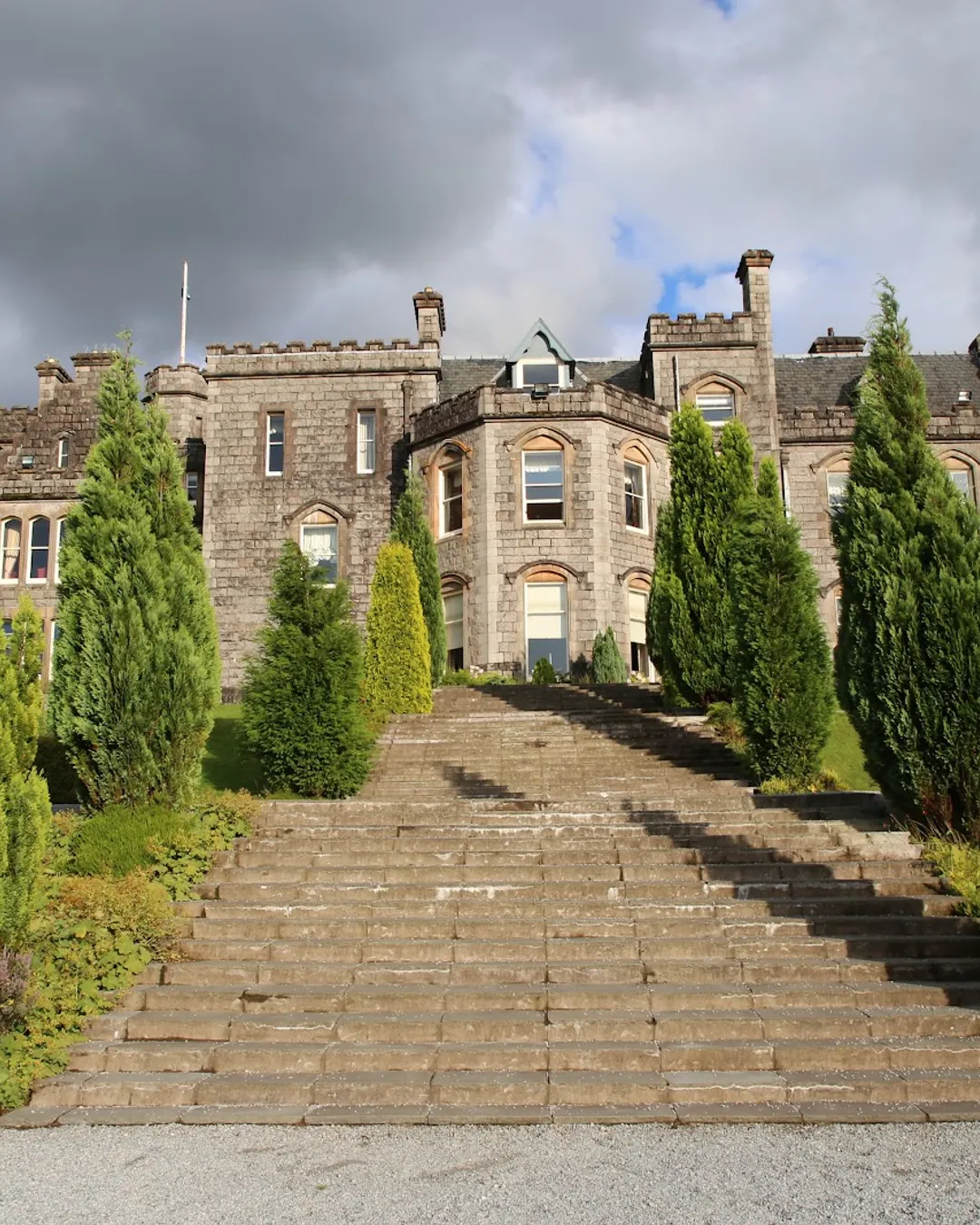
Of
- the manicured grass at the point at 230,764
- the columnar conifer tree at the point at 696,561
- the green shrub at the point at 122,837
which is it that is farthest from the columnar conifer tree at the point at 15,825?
the columnar conifer tree at the point at 696,561

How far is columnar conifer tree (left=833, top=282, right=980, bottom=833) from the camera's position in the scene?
1156 cm

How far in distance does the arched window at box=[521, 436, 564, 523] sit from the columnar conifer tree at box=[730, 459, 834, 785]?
39.2ft

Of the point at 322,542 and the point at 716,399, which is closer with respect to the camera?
the point at 716,399

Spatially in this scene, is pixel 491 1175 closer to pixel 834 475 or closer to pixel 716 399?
pixel 716 399

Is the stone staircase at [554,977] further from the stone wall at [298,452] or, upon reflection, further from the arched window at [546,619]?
the stone wall at [298,452]

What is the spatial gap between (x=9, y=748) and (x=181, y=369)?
94.2 feet

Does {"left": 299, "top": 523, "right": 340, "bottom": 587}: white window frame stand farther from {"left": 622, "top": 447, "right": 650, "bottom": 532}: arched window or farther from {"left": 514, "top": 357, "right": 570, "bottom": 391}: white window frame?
{"left": 622, "top": 447, "right": 650, "bottom": 532}: arched window

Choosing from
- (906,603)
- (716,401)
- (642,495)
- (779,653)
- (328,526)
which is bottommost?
(779,653)

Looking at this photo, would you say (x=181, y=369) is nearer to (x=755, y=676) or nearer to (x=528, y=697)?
(x=528, y=697)

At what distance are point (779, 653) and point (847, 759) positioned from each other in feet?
19.6

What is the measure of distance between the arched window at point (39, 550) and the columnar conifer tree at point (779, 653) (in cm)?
2416

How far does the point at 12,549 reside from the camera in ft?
106

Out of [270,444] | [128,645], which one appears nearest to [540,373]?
[270,444]

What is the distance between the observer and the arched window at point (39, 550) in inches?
1256
